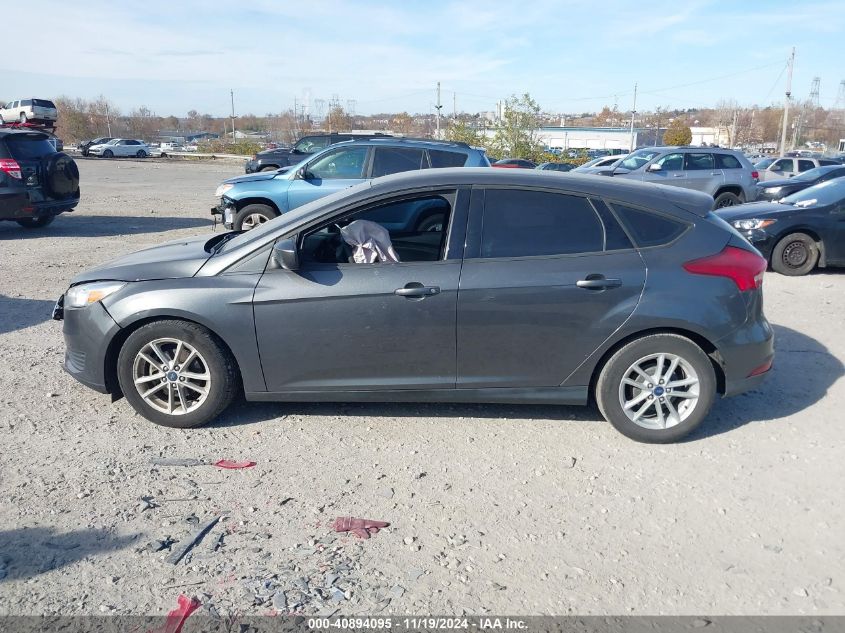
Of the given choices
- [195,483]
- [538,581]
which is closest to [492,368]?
[538,581]

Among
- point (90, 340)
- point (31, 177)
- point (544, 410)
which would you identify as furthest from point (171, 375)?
point (31, 177)

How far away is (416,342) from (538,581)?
5.61ft

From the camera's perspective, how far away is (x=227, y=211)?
10.9 meters

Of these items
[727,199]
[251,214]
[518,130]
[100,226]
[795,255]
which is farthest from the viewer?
[518,130]

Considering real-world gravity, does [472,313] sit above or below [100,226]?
above

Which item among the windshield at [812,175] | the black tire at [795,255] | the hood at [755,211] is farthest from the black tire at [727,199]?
the black tire at [795,255]

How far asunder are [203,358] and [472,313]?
1.75 metres

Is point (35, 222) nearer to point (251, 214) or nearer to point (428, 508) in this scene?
point (251, 214)

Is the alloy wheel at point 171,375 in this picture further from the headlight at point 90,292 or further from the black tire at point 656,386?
the black tire at point 656,386

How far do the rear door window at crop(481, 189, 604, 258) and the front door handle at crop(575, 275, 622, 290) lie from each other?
0.20 metres

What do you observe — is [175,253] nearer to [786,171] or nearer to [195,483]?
[195,483]

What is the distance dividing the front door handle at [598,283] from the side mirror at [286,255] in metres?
1.76

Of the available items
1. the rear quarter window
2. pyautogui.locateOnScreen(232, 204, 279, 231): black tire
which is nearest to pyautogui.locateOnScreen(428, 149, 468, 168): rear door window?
pyautogui.locateOnScreen(232, 204, 279, 231): black tire

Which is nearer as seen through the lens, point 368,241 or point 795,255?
point 368,241
